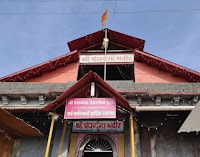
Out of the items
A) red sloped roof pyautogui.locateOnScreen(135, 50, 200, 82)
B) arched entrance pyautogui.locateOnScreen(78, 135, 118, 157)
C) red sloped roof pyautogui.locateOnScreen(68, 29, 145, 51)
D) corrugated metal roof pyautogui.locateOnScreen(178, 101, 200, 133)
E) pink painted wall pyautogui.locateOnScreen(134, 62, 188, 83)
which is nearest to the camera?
corrugated metal roof pyautogui.locateOnScreen(178, 101, 200, 133)

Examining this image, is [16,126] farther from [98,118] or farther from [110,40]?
[110,40]

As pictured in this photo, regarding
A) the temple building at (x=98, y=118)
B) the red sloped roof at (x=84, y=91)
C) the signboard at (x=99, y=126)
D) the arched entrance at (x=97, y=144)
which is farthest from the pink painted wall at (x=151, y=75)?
the arched entrance at (x=97, y=144)

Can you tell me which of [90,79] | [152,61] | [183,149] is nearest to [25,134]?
[90,79]

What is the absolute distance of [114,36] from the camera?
1275cm

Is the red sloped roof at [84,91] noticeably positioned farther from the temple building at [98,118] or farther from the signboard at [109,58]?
the signboard at [109,58]

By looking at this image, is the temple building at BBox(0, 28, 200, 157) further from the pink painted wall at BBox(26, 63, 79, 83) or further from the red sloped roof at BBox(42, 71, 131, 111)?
the pink painted wall at BBox(26, 63, 79, 83)

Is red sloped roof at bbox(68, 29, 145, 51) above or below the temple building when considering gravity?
above

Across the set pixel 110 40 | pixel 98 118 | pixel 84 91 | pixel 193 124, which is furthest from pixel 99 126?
pixel 110 40

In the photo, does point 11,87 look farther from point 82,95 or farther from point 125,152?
point 125,152

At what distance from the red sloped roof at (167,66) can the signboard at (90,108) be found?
503 centimetres

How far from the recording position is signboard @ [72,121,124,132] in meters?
8.43

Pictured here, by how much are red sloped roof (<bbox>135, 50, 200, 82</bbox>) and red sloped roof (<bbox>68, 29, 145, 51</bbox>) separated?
821 mm

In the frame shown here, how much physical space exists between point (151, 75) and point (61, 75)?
5316 millimetres

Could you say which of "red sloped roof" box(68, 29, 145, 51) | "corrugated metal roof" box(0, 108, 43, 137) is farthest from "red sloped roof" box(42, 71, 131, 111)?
"red sloped roof" box(68, 29, 145, 51)
